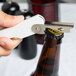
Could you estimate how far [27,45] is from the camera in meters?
0.41

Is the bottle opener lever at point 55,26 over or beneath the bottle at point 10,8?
over

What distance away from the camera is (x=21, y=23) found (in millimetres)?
314

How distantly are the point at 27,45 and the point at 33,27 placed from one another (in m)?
0.12

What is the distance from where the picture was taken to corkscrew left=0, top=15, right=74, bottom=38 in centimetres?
28

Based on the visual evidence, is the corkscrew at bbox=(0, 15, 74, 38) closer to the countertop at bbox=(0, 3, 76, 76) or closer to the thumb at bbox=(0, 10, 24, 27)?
the thumb at bbox=(0, 10, 24, 27)

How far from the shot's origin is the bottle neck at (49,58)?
33cm

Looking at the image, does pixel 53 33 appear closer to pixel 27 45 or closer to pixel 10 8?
pixel 27 45

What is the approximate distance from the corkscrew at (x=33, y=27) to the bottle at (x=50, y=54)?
0.01 meters

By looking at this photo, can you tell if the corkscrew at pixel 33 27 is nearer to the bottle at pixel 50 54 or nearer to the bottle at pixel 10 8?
the bottle at pixel 50 54

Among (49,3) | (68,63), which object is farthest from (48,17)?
(68,63)

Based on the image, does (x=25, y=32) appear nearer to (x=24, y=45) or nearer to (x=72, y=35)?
(x=24, y=45)

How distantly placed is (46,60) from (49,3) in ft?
0.65

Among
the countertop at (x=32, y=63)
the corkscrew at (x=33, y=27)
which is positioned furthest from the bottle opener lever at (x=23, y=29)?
the countertop at (x=32, y=63)

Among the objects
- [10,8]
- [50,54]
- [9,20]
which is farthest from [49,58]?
[10,8]
